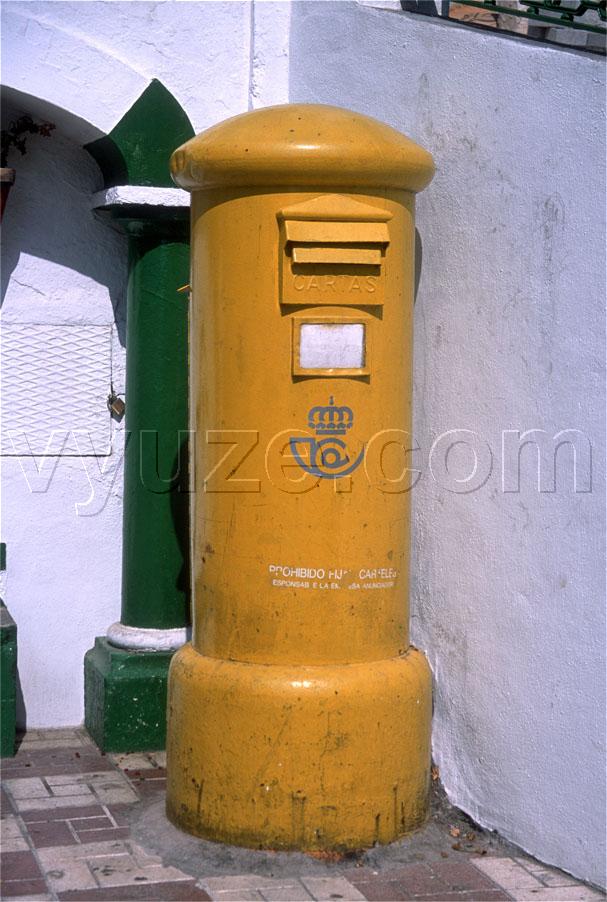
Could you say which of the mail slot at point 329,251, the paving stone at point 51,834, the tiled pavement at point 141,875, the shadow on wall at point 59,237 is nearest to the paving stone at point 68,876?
the tiled pavement at point 141,875

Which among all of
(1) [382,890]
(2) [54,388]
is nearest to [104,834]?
(1) [382,890]

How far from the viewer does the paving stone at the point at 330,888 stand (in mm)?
3615

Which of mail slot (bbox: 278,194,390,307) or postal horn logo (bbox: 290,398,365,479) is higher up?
mail slot (bbox: 278,194,390,307)

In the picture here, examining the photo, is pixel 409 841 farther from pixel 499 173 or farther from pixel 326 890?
pixel 499 173

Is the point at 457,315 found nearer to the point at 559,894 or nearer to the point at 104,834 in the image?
the point at 559,894

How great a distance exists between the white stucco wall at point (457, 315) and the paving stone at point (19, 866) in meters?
1.42

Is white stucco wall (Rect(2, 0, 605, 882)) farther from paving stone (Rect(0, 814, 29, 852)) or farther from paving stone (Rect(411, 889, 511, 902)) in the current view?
paving stone (Rect(0, 814, 29, 852))

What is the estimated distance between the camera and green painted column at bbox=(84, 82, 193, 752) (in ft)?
16.3

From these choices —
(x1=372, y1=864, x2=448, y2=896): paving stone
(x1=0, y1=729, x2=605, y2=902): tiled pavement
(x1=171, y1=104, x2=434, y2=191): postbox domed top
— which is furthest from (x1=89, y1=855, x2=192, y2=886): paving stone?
(x1=171, y1=104, x2=434, y2=191): postbox domed top

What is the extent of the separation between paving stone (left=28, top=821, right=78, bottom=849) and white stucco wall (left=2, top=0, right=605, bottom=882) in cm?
115

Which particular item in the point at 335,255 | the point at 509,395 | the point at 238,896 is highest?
the point at 335,255

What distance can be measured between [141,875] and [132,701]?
126cm

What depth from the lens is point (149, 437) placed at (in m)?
5.09

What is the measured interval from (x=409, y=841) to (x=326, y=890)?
Answer: 1.44 ft
